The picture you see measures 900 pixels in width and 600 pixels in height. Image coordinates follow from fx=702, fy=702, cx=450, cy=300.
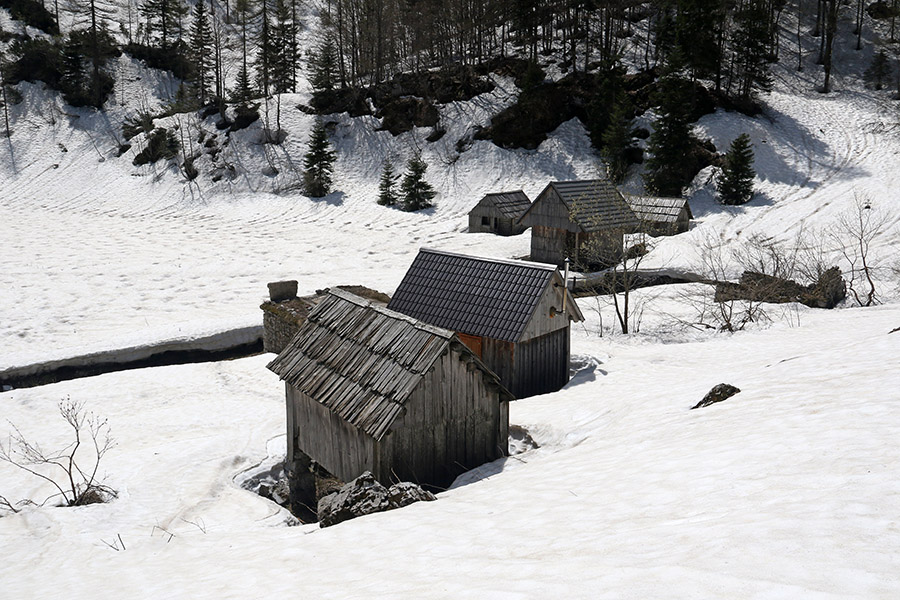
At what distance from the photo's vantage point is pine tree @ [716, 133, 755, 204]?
118 feet

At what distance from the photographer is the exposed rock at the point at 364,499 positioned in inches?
348

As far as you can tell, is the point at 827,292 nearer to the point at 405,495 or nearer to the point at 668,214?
the point at 668,214

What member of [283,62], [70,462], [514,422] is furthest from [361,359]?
[283,62]

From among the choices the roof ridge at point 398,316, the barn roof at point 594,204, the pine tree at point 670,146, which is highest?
the pine tree at point 670,146

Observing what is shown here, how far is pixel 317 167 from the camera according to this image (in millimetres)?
44438

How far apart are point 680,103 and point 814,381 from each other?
31143 millimetres

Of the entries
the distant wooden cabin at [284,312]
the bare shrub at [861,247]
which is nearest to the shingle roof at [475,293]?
the distant wooden cabin at [284,312]

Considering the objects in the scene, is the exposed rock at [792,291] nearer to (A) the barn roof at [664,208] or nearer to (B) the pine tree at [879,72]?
(A) the barn roof at [664,208]

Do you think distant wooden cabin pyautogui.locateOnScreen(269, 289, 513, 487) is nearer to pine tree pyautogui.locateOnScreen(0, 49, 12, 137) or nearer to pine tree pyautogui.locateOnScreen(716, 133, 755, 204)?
pine tree pyautogui.locateOnScreen(716, 133, 755, 204)

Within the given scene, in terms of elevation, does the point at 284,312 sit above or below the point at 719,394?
below

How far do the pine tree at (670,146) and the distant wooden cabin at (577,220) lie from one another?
9722 mm

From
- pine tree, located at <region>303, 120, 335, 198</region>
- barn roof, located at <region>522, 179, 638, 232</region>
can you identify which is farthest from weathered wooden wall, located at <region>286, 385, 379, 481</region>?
pine tree, located at <region>303, 120, 335, 198</region>

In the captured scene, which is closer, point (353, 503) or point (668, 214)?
point (353, 503)

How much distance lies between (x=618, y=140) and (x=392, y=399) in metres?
34.3
